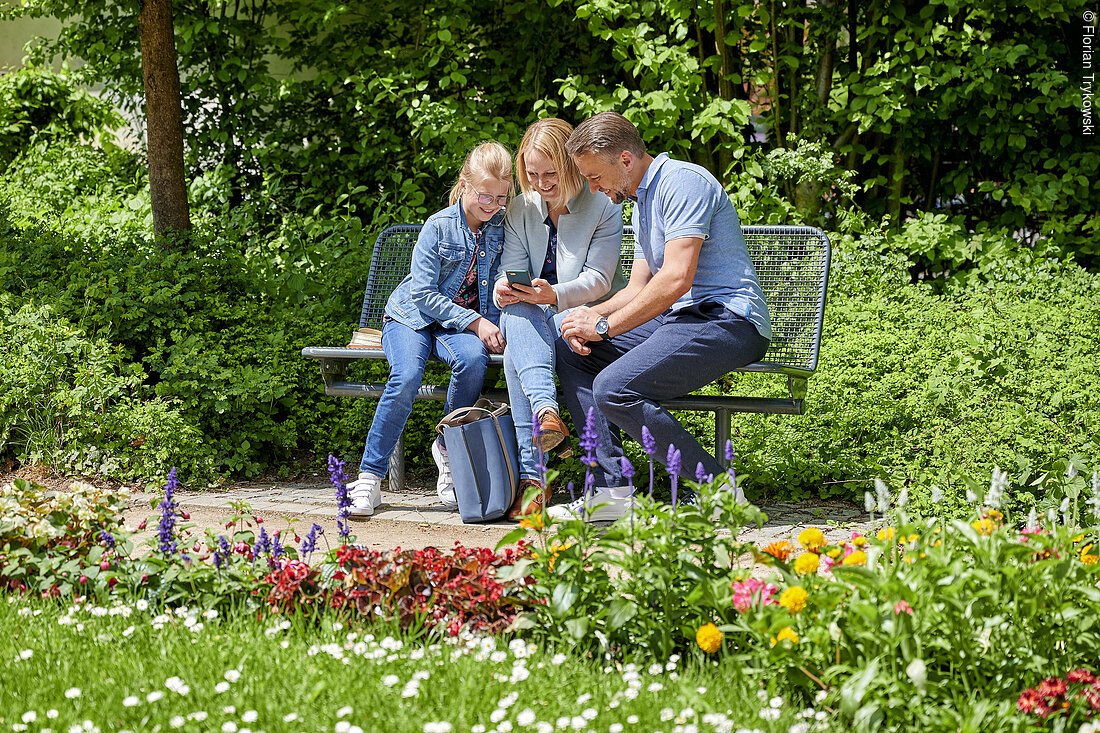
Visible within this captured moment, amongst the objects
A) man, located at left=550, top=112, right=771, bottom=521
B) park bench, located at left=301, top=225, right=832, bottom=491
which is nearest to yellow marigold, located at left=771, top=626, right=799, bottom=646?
man, located at left=550, top=112, right=771, bottom=521

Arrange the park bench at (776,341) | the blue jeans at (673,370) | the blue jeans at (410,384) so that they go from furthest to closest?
the blue jeans at (410,384), the park bench at (776,341), the blue jeans at (673,370)

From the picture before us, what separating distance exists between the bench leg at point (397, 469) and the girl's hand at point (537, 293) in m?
0.96

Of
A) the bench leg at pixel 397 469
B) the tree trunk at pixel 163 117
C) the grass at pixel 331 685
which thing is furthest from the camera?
the tree trunk at pixel 163 117

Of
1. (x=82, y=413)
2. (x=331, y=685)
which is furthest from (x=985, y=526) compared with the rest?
(x=82, y=413)

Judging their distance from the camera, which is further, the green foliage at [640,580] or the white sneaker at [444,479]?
the white sneaker at [444,479]

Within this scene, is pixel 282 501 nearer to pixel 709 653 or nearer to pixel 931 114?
pixel 709 653

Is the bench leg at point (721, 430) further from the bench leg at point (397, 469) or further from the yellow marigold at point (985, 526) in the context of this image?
the yellow marigold at point (985, 526)

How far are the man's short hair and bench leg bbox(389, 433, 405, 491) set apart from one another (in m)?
1.56

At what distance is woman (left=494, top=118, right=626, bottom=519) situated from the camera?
15.0 ft

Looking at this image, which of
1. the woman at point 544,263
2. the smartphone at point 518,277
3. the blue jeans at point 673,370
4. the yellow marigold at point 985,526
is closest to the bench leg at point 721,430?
the blue jeans at point 673,370

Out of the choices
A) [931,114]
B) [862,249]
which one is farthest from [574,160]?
[931,114]

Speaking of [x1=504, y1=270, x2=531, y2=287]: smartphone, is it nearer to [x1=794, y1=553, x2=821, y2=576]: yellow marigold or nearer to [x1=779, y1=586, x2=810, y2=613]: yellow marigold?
[x1=794, y1=553, x2=821, y2=576]: yellow marigold

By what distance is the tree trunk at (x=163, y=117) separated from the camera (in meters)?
6.75

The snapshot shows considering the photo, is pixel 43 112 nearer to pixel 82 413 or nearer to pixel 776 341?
pixel 82 413
